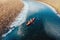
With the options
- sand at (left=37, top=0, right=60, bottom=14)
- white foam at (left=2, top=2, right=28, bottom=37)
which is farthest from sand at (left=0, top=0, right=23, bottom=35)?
sand at (left=37, top=0, right=60, bottom=14)

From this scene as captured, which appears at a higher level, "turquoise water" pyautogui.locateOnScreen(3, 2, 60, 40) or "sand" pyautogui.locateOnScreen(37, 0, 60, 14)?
"sand" pyautogui.locateOnScreen(37, 0, 60, 14)

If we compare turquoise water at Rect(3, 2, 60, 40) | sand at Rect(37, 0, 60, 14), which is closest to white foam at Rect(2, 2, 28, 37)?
turquoise water at Rect(3, 2, 60, 40)

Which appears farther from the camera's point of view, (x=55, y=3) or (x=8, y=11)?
(x=55, y=3)

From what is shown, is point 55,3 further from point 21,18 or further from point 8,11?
point 8,11

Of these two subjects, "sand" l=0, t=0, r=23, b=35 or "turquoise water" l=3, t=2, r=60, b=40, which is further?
"turquoise water" l=3, t=2, r=60, b=40

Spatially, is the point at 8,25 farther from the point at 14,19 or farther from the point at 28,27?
the point at 28,27

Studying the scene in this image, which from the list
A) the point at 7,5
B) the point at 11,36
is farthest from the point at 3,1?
the point at 11,36

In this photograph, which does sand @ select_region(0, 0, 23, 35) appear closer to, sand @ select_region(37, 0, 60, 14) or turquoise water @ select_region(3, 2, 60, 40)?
turquoise water @ select_region(3, 2, 60, 40)

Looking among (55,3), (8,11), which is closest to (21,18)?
(8,11)
